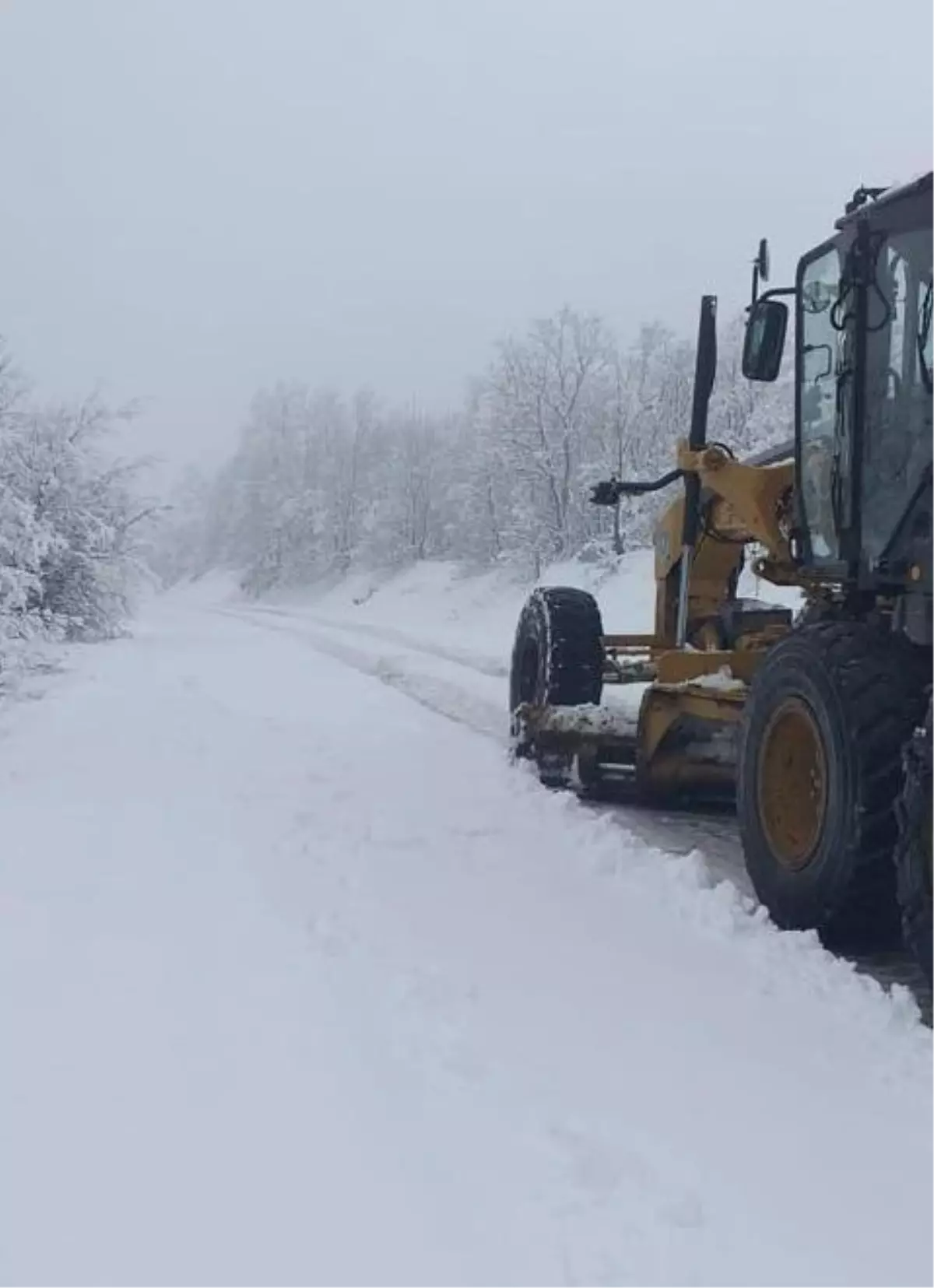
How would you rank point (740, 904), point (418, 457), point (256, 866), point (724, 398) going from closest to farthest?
point (740, 904)
point (256, 866)
point (724, 398)
point (418, 457)

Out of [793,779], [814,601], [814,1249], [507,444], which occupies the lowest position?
[814,1249]

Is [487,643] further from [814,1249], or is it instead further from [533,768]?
[814,1249]

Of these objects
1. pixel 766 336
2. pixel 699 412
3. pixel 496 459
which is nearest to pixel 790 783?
pixel 766 336

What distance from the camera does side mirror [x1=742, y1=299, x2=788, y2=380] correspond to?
19.3 ft

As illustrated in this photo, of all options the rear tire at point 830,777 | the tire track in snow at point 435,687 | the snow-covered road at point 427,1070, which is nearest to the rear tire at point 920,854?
the snow-covered road at point 427,1070

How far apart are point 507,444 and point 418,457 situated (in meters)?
19.0

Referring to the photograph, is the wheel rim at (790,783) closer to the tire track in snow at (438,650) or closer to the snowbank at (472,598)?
the snowbank at (472,598)

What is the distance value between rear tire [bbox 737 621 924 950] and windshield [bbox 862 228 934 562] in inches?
19.2

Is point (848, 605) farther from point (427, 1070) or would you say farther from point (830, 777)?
point (427, 1070)

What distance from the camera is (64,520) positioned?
2403 centimetres

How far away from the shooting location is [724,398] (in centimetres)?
4331

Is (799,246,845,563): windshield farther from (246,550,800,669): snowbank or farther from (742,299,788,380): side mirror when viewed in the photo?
(246,550,800,669): snowbank

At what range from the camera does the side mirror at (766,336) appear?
588cm

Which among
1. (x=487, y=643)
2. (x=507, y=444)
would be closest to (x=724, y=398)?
(x=507, y=444)
